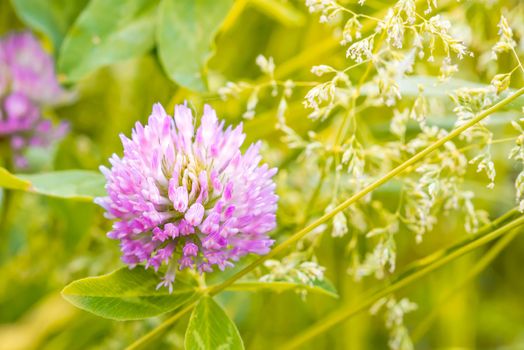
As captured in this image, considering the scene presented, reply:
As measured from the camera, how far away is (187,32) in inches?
28.9

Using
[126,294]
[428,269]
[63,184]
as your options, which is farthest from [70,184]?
[428,269]

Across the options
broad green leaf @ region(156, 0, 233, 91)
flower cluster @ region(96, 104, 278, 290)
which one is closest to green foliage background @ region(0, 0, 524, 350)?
broad green leaf @ region(156, 0, 233, 91)

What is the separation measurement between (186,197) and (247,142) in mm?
286

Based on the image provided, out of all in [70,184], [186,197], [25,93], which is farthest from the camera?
[25,93]

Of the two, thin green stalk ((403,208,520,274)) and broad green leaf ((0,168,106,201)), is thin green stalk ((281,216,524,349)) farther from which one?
broad green leaf ((0,168,106,201))

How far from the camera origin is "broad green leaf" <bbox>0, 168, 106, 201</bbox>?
23.4 inches

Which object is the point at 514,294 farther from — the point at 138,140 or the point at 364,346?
the point at 138,140

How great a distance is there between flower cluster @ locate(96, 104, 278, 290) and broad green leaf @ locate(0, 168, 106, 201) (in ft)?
0.32

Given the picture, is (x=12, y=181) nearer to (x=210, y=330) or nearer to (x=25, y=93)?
(x=210, y=330)

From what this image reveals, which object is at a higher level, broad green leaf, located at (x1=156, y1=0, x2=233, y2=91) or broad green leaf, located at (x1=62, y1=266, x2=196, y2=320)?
broad green leaf, located at (x1=156, y1=0, x2=233, y2=91)

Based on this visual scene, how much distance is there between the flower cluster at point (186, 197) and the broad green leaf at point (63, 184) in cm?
10

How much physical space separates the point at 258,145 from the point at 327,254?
1.92ft

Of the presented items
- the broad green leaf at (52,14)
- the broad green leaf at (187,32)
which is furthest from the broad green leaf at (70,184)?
the broad green leaf at (52,14)

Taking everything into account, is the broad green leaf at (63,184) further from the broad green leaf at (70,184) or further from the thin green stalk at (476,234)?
the thin green stalk at (476,234)
